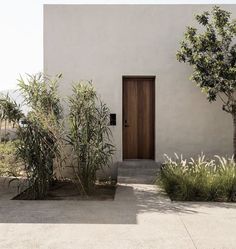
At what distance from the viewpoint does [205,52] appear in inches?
352

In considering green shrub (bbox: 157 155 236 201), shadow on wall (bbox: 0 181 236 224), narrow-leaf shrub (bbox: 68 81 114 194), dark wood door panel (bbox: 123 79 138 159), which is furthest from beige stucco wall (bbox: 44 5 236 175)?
shadow on wall (bbox: 0 181 236 224)

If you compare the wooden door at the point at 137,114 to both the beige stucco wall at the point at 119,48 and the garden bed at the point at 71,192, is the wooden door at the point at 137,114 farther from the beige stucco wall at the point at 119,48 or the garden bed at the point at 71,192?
the garden bed at the point at 71,192

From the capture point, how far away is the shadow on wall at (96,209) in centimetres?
570

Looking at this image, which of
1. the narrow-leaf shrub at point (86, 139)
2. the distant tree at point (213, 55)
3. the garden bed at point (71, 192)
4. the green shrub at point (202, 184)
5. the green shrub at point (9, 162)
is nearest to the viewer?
the green shrub at point (202, 184)

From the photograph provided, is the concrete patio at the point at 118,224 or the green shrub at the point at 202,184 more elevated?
the green shrub at the point at 202,184

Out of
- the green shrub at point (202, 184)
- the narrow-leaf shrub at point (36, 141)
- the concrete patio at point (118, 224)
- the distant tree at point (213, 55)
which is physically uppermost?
the distant tree at point (213, 55)

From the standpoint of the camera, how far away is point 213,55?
888 centimetres

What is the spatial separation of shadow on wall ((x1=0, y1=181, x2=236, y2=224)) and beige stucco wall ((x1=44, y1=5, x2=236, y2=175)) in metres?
2.92

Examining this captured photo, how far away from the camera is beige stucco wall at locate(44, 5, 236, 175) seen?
31.9 feet

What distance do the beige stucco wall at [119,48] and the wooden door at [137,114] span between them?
288mm

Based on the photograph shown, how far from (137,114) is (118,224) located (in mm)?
4937

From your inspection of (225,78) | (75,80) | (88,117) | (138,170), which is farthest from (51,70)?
(225,78)

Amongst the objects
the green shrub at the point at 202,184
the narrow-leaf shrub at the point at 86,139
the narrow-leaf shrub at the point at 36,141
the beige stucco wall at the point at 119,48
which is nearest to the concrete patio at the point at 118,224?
the green shrub at the point at 202,184

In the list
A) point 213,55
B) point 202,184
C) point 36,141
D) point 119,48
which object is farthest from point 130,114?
point 202,184
